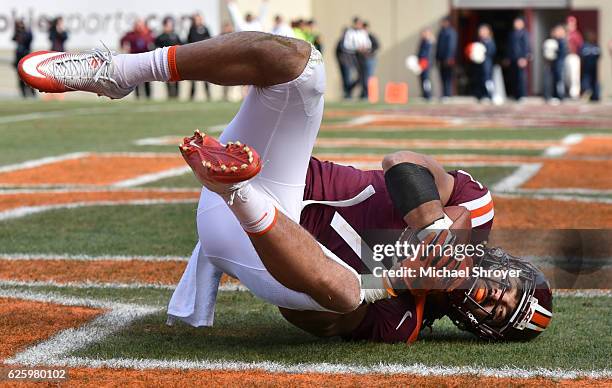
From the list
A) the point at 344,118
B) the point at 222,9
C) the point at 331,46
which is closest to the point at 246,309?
the point at 344,118

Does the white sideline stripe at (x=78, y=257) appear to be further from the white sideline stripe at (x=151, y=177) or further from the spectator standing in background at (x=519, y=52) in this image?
the spectator standing in background at (x=519, y=52)

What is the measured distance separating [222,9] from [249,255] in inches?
999

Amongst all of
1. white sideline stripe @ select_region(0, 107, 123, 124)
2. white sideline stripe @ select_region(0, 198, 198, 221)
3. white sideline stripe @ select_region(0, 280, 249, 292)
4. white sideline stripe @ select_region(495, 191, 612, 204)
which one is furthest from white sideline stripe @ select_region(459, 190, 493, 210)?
white sideline stripe @ select_region(0, 107, 123, 124)

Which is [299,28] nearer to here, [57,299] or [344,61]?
[344,61]

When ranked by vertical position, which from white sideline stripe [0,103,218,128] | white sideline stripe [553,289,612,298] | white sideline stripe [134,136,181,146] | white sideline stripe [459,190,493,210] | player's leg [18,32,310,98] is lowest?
white sideline stripe [0,103,218,128]

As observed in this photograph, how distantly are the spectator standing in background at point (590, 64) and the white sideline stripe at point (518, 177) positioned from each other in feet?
55.3

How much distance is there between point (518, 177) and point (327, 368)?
19.2 feet

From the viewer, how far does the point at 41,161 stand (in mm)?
10688

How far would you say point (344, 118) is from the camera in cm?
1775

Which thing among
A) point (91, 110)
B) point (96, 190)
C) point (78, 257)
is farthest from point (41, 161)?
point (91, 110)

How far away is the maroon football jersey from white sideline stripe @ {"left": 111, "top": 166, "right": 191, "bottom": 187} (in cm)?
482

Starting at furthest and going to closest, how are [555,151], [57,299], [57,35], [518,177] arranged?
[57,35]
[555,151]
[518,177]
[57,299]

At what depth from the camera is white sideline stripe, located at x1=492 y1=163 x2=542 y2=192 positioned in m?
8.62

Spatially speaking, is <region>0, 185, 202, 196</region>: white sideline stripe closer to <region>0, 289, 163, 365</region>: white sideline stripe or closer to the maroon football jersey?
<region>0, 289, 163, 365</region>: white sideline stripe
